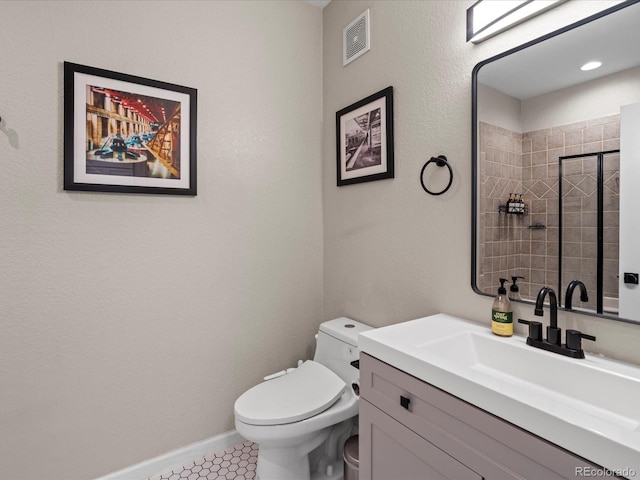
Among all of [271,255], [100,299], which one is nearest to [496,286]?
[271,255]

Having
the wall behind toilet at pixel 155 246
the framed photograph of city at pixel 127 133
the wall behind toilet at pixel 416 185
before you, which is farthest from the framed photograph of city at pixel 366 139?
the framed photograph of city at pixel 127 133

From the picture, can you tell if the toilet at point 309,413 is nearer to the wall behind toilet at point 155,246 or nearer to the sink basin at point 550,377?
the wall behind toilet at point 155,246

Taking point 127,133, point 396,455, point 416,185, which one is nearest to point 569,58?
point 416,185

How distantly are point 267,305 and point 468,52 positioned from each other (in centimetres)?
161

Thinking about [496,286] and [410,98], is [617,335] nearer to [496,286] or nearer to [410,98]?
[496,286]

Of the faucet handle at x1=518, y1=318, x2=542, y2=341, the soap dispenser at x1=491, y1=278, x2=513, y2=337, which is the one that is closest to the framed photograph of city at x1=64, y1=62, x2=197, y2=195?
the soap dispenser at x1=491, y1=278, x2=513, y2=337

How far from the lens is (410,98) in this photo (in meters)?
1.59

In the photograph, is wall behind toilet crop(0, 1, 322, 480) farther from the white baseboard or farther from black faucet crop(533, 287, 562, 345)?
black faucet crop(533, 287, 562, 345)

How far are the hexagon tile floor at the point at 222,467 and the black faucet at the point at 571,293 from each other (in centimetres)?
160

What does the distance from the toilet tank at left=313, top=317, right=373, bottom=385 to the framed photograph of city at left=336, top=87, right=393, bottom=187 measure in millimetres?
804

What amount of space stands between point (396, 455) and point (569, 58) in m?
1.36

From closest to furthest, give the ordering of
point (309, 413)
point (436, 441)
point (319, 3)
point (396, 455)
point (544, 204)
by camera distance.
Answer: point (436, 441)
point (396, 455)
point (544, 204)
point (309, 413)
point (319, 3)

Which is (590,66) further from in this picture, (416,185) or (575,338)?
(575,338)

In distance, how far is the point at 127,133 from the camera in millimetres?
1611
